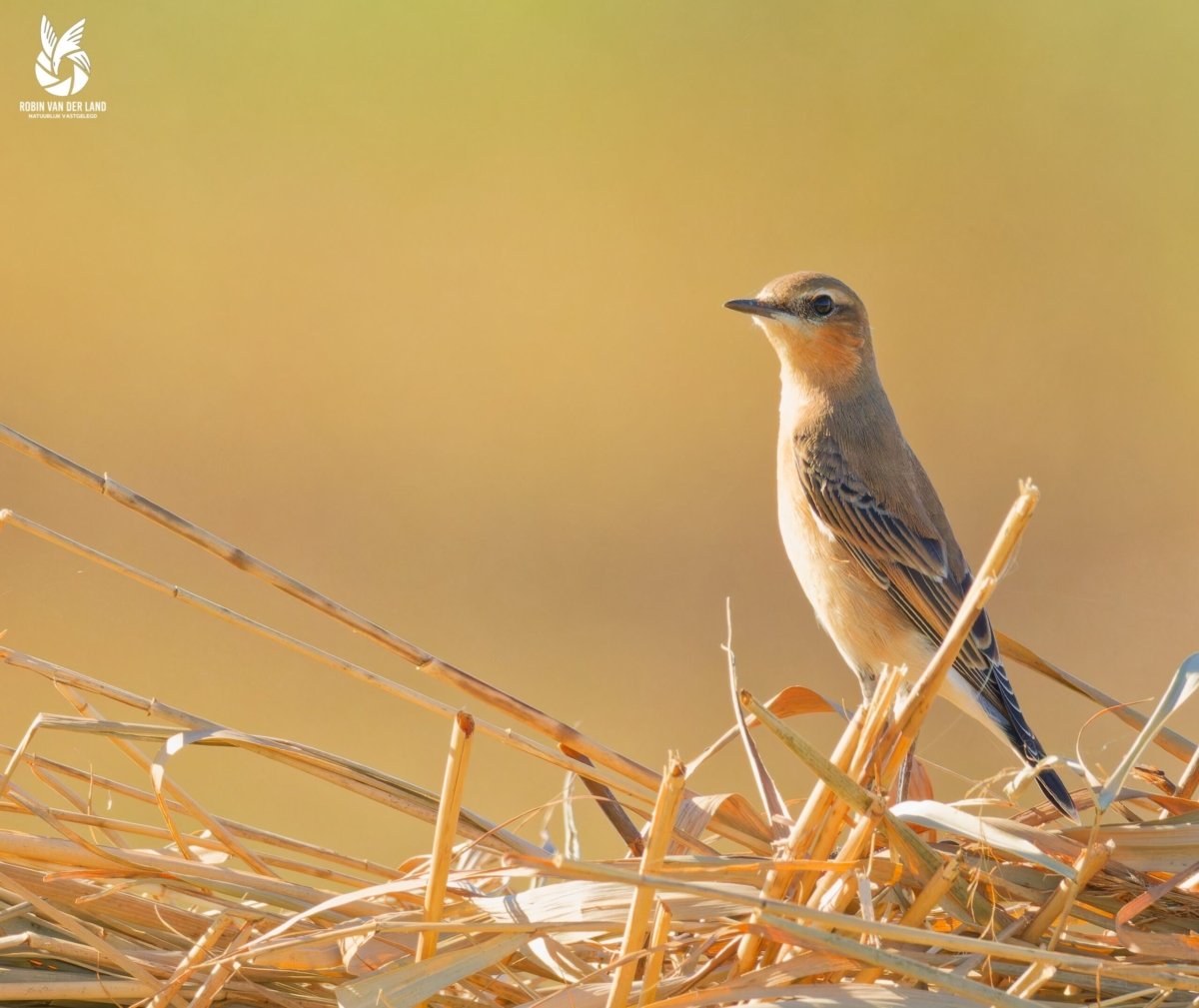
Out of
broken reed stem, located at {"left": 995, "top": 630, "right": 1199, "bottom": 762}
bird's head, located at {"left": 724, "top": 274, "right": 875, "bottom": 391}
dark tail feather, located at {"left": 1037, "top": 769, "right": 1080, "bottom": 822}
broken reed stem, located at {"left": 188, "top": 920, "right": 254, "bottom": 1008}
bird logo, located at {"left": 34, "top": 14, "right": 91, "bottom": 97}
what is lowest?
broken reed stem, located at {"left": 188, "top": 920, "right": 254, "bottom": 1008}

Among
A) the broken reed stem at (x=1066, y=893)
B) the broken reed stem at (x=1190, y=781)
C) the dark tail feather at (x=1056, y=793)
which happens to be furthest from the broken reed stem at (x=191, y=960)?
the broken reed stem at (x=1190, y=781)

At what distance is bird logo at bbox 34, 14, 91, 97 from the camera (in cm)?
584

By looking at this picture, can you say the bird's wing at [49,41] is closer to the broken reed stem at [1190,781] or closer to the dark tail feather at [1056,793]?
the dark tail feather at [1056,793]

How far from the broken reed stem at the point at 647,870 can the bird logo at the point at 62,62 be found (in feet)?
18.2

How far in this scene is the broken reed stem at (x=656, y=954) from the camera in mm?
1468

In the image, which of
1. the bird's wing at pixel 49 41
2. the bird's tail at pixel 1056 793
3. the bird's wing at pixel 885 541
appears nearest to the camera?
the bird's tail at pixel 1056 793

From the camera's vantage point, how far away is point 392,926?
54.8 inches

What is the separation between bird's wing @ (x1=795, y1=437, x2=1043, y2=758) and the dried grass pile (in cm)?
163

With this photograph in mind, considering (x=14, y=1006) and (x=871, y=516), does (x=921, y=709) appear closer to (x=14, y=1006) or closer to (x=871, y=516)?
(x=14, y=1006)

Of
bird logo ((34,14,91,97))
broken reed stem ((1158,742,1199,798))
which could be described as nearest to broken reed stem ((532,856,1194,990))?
broken reed stem ((1158,742,1199,798))

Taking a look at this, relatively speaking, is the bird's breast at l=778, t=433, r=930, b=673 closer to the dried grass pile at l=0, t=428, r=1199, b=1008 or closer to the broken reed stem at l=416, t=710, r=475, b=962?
the dried grass pile at l=0, t=428, r=1199, b=1008

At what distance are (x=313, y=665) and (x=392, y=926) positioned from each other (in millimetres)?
3846

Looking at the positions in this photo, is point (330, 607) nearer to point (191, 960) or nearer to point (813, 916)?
point (191, 960)

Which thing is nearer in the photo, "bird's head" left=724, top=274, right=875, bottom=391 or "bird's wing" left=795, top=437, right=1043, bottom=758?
"bird's wing" left=795, top=437, right=1043, bottom=758
